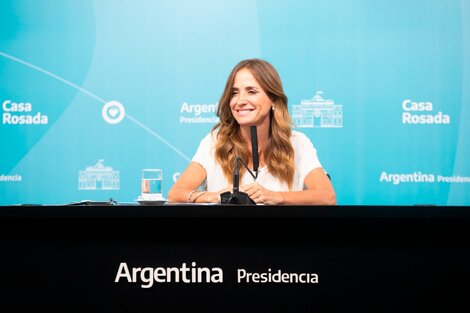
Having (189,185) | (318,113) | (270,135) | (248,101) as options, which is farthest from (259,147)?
(318,113)

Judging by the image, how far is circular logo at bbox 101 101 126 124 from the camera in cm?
454

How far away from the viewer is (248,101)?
3.19m

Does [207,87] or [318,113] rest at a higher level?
[207,87]

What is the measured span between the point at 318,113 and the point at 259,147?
54.8 inches

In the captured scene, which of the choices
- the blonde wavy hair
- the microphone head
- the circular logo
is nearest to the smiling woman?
the blonde wavy hair

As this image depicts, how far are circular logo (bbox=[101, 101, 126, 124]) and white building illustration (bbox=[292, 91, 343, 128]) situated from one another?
131 cm

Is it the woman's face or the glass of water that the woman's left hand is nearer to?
the glass of water

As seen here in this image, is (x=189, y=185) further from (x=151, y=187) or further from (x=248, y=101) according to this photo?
(x=248, y=101)

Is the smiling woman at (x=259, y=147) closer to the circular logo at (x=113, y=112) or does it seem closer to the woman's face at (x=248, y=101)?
the woman's face at (x=248, y=101)
